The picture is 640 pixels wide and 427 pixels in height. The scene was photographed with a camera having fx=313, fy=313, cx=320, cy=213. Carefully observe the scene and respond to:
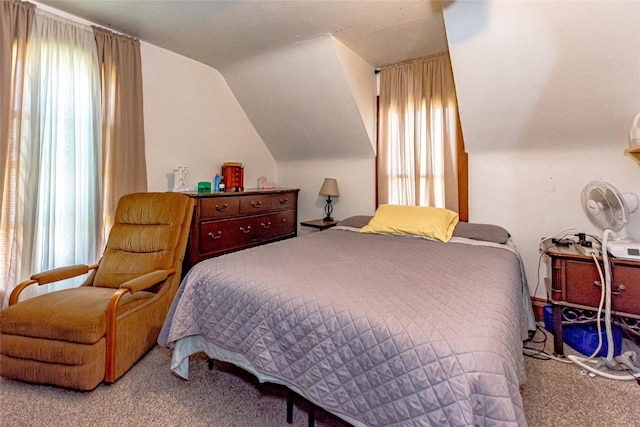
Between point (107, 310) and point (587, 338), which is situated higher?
point (107, 310)

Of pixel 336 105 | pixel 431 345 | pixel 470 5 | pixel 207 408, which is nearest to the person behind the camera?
pixel 431 345

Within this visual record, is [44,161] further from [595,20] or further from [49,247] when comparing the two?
[595,20]

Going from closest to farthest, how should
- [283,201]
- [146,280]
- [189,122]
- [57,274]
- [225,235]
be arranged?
[146,280] < [57,274] < [225,235] < [189,122] < [283,201]

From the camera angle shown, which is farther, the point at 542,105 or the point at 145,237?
the point at 542,105

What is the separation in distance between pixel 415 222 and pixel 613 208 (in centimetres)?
128

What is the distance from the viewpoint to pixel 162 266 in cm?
216

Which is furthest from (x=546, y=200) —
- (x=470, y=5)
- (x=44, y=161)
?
(x=44, y=161)

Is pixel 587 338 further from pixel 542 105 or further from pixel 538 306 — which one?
pixel 542 105

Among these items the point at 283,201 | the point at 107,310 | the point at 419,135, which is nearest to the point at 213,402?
the point at 107,310

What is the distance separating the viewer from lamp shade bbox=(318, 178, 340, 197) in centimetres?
363

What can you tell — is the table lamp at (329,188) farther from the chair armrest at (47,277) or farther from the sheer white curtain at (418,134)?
the chair armrest at (47,277)

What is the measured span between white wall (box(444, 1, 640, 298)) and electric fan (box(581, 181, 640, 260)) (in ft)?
1.21

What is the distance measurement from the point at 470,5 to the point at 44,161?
125 inches

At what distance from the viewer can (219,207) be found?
2943mm
